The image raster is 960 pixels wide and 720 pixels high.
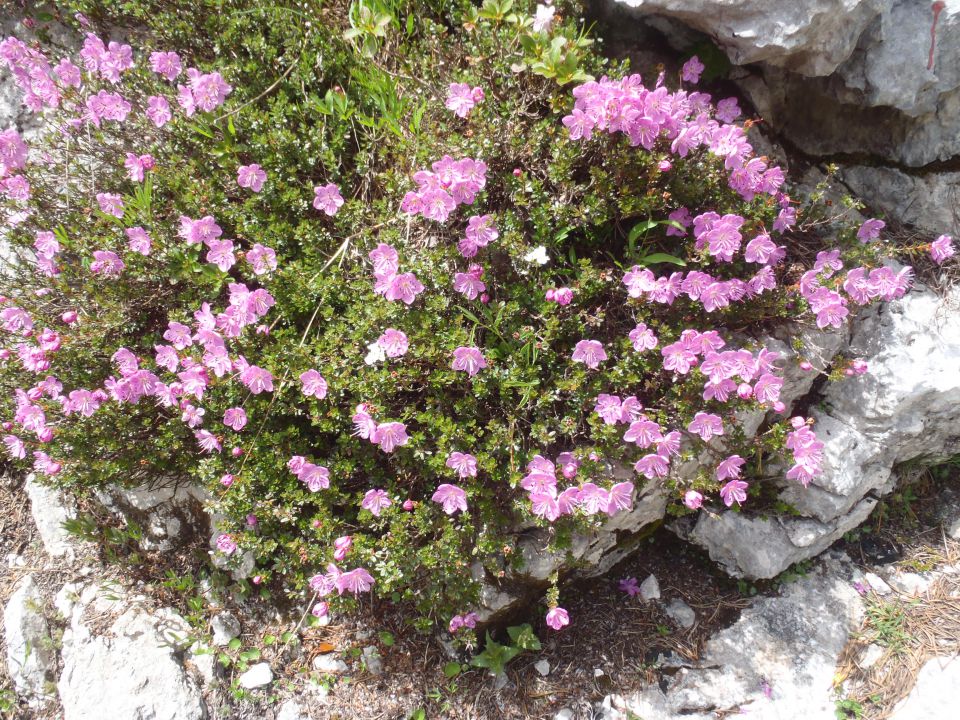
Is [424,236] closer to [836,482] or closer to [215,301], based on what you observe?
[215,301]

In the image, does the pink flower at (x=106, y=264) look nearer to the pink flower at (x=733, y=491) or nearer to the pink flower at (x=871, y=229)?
the pink flower at (x=733, y=491)

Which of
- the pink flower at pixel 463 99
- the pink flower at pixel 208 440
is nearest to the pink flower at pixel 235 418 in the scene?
the pink flower at pixel 208 440

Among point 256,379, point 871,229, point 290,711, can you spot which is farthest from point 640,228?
point 290,711

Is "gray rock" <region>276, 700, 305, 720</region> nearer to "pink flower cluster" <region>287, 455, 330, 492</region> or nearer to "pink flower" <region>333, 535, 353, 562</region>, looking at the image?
"pink flower" <region>333, 535, 353, 562</region>

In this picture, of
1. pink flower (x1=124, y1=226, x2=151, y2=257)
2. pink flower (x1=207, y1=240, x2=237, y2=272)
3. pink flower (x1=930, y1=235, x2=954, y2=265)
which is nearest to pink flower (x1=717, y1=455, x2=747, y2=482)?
pink flower (x1=930, y1=235, x2=954, y2=265)

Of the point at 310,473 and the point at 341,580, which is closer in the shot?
the point at 341,580

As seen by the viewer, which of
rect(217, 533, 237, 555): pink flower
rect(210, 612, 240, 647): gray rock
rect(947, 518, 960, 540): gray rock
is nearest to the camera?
rect(217, 533, 237, 555): pink flower

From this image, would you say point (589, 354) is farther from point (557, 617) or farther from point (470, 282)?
point (557, 617)
